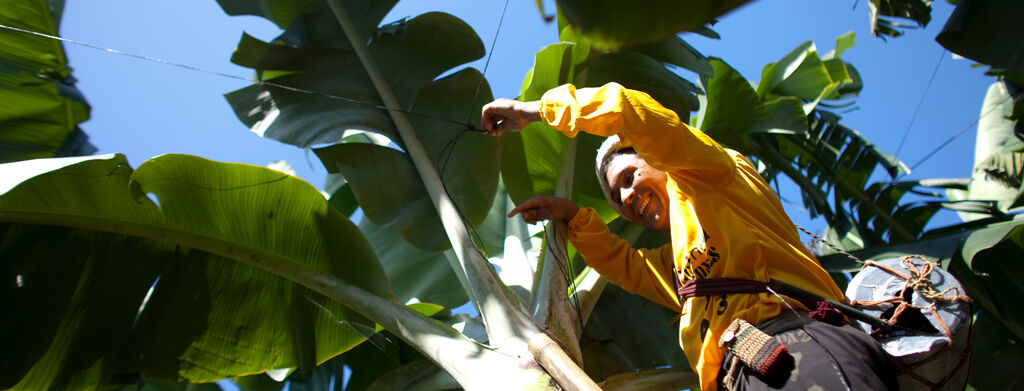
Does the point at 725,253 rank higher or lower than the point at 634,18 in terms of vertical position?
lower

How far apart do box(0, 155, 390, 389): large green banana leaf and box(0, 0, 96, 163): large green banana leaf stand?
2.43ft

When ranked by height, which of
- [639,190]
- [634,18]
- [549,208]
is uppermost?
[634,18]

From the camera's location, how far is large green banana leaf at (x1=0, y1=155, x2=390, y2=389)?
6.30 ft

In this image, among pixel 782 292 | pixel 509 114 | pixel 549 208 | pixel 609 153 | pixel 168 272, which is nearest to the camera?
pixel 782 292

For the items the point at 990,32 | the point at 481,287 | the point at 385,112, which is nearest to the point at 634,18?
the point at 481,287

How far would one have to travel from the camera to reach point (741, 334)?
1.24 m

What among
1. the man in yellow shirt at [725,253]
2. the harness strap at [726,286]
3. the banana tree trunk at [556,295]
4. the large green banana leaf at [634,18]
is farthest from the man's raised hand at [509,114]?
the large green banana leaf at [634,18]

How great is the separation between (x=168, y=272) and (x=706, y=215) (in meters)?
1.79

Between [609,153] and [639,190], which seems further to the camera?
[609,153]

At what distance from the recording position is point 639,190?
1692 millimetres

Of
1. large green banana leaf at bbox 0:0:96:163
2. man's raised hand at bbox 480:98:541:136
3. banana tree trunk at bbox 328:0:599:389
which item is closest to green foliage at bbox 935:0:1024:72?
man's raised hand at bbox 480:98:541:136

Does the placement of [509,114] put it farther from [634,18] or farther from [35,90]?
[35,90]

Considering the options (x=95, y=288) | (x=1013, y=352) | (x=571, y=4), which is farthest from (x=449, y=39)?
(x=1013, y=352)

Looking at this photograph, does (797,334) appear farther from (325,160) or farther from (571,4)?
(325,160)
